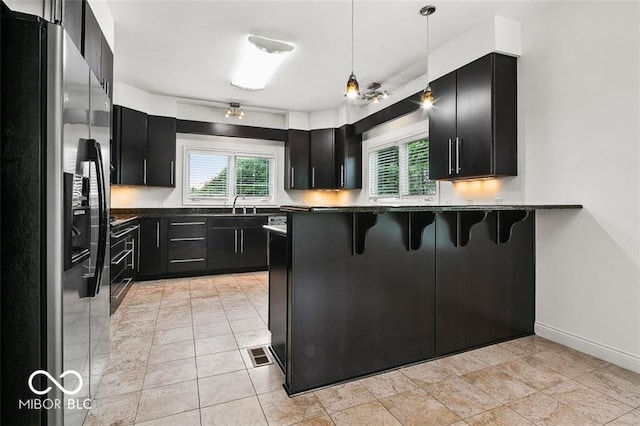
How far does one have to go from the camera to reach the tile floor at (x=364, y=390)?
1.76 m

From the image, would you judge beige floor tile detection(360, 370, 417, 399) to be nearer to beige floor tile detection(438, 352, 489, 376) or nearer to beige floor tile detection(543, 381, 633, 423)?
beige floor tile detection(438, 352, 489, 376)

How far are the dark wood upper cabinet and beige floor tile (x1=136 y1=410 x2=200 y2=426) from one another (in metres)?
2.85

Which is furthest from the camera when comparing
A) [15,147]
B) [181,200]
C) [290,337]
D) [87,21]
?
[181,200]

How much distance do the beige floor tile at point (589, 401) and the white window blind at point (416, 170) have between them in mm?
2556

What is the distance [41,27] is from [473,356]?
3051 mm

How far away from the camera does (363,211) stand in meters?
2.01

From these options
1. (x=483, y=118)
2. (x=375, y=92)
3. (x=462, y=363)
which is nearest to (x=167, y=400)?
(x=462, y=363)

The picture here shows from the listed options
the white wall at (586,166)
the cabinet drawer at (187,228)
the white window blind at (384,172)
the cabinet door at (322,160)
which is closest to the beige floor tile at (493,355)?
the white wall at (586,166)

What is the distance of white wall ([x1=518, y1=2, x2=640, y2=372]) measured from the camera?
7.57ft

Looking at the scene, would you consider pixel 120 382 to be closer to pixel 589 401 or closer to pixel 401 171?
pixel 589 401

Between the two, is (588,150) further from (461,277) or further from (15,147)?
(15,147)

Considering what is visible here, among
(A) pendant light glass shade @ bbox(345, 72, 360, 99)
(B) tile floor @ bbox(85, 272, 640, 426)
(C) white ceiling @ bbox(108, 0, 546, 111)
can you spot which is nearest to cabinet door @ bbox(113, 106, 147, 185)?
(C) white ceiling @ bbox(108, 0, 546, 111)

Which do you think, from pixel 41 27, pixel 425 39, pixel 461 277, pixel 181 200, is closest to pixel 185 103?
pixel 181 200

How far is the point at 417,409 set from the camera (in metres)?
1.83
